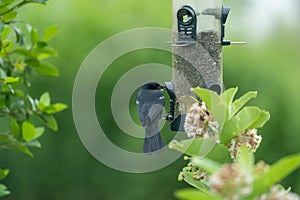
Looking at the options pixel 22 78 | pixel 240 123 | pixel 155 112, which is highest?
pixel 240 123

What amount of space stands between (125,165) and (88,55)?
3.01ft

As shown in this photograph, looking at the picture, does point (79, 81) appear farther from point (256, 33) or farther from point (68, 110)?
point (256, 33)

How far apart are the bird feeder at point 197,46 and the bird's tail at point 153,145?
0.48 ft

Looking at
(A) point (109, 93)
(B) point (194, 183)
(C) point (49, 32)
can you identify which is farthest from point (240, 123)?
(A) point (109, 93)

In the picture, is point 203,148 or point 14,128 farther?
point 14,128

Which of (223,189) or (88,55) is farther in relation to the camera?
(88,55)

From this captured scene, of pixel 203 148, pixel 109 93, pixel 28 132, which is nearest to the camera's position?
pixel 203 148

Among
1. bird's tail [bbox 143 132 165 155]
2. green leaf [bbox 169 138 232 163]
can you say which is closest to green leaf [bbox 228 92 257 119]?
green leaf [bbox 169 138 232 163]

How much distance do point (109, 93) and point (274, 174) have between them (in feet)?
12.8

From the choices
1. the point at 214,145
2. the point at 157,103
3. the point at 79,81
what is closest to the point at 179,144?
the point at 214,145

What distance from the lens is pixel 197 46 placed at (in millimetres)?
2562

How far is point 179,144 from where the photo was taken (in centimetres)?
137

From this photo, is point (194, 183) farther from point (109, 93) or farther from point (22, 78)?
point (109, 93)

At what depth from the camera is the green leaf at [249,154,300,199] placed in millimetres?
966
